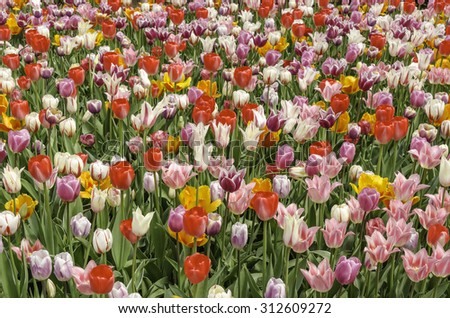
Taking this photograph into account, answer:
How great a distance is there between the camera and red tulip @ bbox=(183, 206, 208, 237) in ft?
7.32

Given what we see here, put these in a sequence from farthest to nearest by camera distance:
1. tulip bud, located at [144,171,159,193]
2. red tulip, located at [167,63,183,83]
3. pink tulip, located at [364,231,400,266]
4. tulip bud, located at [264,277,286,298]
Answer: red tulip, located at [167,63,183,83] < tulip bud, located at [144,171,159,193] < pink tulip, located at [364,231,400,266] < tulip bud, located at [264,277,286,298]

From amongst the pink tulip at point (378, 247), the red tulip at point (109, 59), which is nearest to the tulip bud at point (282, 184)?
the pink tulip at point (378, 247)

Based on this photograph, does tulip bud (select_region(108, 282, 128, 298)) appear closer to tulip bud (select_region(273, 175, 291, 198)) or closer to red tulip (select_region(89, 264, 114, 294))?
red tulip (select_region(89, 264, 114, 294))

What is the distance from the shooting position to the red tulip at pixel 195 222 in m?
2.23

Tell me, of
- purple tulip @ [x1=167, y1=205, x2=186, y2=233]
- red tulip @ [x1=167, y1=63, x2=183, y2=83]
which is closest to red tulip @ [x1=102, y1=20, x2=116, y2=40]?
red tulip @ [x1=167, y1=63, x2=183, y2=83]

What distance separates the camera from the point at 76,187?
2.56m

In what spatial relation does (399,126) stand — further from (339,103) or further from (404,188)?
(404,188)

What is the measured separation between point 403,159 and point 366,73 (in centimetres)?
61

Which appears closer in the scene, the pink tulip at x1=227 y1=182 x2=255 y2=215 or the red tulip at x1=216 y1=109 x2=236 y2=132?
the pink tulip at x1=227 y1=182 x2=255 y2=215

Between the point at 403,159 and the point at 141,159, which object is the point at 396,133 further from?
the point at 141,159

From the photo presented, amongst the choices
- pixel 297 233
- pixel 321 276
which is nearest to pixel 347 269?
pixel 321 276

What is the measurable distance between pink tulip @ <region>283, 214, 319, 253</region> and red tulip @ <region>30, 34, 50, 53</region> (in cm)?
293

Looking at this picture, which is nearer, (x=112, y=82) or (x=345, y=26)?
(x=112, y=82)
